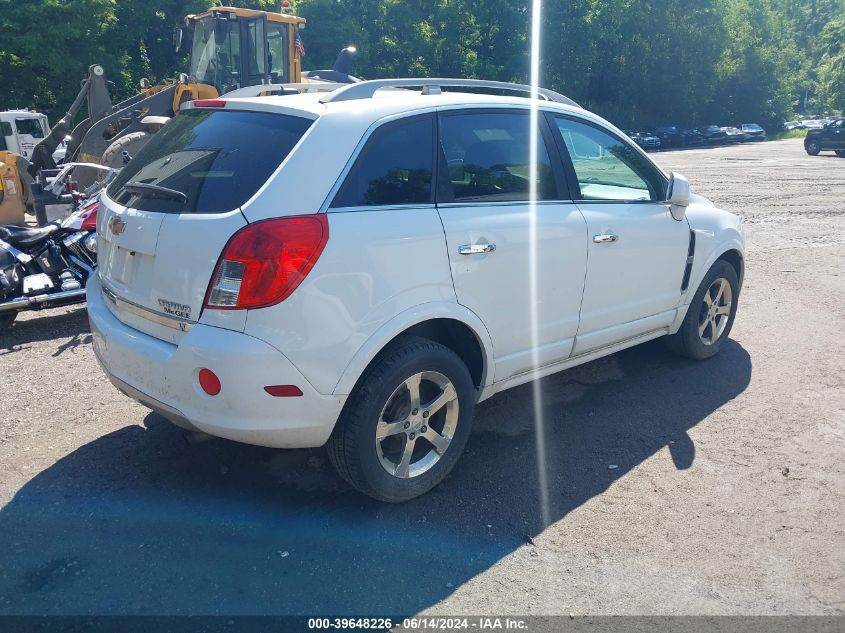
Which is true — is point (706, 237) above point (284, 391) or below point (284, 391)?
above

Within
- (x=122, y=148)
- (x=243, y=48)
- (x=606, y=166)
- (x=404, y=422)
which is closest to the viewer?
(x=404, y=422)

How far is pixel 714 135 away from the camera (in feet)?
161

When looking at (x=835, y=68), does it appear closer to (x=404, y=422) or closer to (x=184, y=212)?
(x=404, y=422)

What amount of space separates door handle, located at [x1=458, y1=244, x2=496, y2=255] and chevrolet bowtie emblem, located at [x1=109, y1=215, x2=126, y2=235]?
→ 164 centimetres

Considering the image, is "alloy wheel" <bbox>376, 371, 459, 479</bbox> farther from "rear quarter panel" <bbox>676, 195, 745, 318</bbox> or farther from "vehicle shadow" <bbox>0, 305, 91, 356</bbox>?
"vehicle shadow" <bbox>0, 305, 91, 356</bbox>

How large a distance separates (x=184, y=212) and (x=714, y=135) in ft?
169

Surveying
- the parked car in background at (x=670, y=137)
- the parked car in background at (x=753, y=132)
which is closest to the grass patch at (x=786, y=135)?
→ the parked car in background at (x=753, y=132)

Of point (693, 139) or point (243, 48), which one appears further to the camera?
point (693, 139)

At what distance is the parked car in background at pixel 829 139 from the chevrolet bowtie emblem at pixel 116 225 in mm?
35531

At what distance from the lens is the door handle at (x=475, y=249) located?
144 inches

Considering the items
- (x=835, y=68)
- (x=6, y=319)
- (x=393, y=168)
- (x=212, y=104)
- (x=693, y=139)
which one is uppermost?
(x=835, y=68)

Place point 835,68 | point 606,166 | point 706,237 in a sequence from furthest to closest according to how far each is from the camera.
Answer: point 835,68
point 706,237
point 606,166

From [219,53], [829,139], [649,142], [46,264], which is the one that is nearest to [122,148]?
[219,53]

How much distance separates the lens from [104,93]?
1354 centimetres
